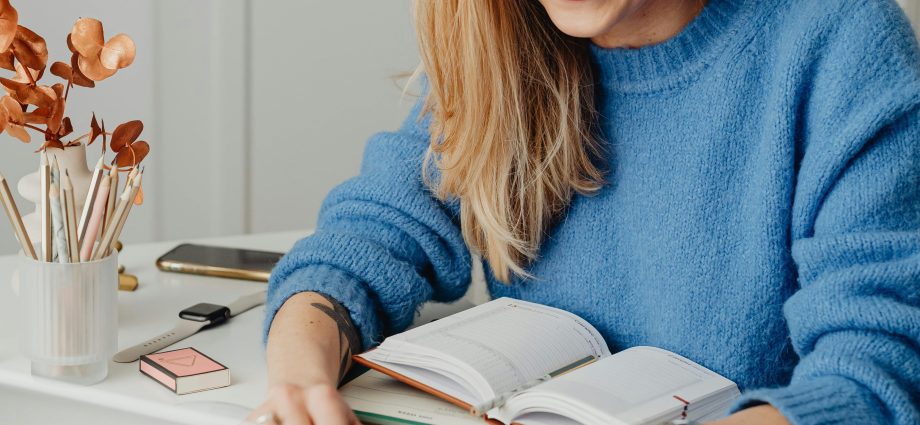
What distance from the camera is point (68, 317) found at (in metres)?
Answer: 0.96

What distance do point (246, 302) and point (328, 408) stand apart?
1.28 feet

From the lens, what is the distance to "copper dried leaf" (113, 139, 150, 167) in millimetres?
1054

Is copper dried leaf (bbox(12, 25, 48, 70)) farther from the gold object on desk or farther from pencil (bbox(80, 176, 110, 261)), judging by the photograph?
the gold object on desk

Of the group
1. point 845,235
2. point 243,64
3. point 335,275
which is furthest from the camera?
point 243,64

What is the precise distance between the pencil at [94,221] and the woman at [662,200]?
0.19 m

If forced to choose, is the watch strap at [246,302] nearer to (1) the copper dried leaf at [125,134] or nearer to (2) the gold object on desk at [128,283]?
(2) the gold object on desk at [128,283]

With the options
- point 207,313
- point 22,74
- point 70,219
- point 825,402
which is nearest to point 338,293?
point 207,313

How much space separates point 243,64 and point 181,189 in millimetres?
357

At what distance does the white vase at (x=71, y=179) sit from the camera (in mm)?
1092

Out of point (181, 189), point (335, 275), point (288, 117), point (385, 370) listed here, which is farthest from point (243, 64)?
point (385, 370)

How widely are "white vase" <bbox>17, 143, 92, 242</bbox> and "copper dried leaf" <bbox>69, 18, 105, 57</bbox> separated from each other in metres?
0.12

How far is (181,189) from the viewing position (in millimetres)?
2627

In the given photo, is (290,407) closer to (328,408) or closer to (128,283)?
(328,408)

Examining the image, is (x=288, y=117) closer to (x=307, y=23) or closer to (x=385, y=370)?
(x=307, y=23)
